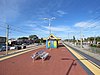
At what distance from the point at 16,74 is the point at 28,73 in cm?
81

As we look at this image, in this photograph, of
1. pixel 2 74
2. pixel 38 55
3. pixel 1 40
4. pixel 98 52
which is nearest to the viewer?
pixel 2 74

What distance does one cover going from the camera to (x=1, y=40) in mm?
80562

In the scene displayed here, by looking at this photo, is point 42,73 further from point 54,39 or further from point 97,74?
point 54,39

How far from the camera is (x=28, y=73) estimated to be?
32.2 ft

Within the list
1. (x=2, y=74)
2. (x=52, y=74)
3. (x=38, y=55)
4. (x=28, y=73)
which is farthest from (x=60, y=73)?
(x=38, y=55)

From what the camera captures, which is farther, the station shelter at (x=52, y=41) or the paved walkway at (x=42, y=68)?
the station shelter at (x=52, y=41)

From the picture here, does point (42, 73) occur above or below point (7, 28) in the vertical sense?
below

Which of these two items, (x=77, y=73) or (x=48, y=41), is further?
(x=48, y=41)

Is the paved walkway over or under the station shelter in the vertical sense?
under

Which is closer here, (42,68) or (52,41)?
(42,68)

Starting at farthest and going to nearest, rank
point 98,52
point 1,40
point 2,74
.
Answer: point 1,40 < point 98,52 < point 2,74

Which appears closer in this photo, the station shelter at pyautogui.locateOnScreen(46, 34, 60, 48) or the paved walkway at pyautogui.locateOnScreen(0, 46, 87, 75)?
the paved walkway at pyautogui.locateOnScreen(0, 46, 87, 75)

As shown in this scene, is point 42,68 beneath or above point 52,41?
beneath

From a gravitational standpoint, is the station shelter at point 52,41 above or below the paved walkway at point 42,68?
above
